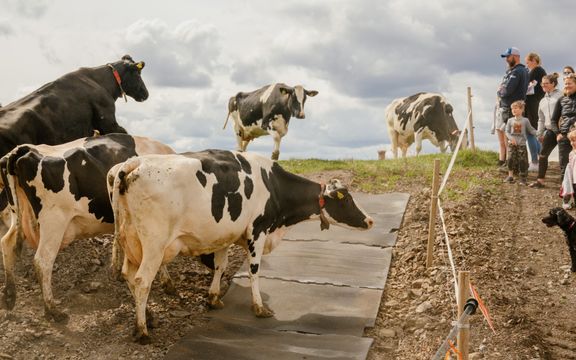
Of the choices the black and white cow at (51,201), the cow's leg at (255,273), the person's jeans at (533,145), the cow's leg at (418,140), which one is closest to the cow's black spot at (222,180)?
the cow's leg at (255,273)

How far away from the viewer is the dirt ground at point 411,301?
7125 mm

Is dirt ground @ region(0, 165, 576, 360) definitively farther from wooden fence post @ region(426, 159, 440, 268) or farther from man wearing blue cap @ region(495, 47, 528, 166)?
man wearing blue cap @ region(495, 47, 528, 166)

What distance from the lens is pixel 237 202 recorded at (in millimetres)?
7707

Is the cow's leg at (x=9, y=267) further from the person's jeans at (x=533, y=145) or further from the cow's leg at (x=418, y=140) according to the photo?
the cow's leg at (x=418, y=140)

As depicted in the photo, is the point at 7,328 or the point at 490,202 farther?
the point at 490,202

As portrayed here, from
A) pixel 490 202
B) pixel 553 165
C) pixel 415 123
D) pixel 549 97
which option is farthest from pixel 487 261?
pixel 415 123

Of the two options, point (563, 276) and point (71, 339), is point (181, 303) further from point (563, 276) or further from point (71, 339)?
point (563, 276)

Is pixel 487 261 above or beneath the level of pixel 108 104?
beneath

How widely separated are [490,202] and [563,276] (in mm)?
3648

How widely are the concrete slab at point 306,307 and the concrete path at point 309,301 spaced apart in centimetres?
1

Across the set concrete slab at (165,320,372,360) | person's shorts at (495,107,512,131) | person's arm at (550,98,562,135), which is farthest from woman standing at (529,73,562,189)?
concrete slab at (165,320,372,360)

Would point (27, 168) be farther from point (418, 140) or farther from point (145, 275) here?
point (418, 140)

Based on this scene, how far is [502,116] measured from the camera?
1463 centimetres

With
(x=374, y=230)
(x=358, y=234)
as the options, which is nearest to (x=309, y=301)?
(x=358, y=234)
